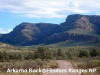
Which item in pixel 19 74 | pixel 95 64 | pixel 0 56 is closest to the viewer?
pixel 19 74

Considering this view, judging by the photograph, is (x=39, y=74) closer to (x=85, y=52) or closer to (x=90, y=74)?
(x=90, y=74)

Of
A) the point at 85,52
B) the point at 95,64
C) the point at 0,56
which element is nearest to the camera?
the point at 95,64

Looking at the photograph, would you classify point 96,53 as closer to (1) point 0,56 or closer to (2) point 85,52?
(2) point 85,52

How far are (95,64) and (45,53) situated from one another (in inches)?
1163

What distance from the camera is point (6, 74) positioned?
32.2 m

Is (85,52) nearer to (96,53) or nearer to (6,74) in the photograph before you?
(96,53)

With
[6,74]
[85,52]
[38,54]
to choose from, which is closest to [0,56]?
[38,54]

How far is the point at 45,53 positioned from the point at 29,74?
42.4m

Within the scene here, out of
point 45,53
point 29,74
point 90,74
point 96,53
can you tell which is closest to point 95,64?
point 90,74

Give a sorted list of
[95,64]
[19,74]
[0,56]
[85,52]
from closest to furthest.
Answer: [19,74] < [95,64] < [0,56] < [85,52]

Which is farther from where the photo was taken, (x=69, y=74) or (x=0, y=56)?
(x=0, y=56)

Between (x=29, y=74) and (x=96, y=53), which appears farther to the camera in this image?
(x=96, y=53)

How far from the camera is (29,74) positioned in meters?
32.0

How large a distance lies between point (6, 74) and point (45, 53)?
42.4 metres
